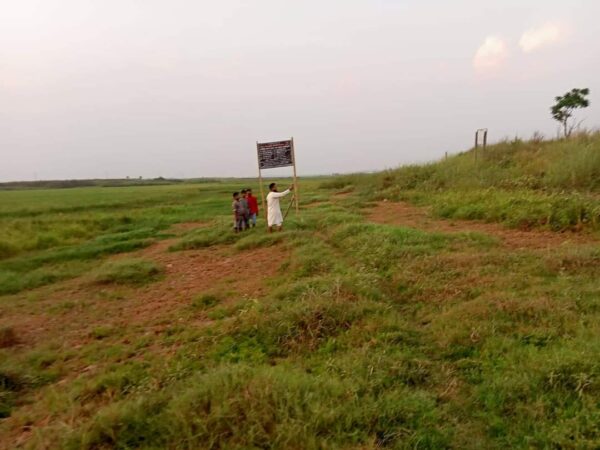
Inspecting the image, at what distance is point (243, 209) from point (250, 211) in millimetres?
438

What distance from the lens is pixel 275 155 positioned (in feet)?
36.2

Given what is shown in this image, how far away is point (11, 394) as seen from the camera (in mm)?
3570

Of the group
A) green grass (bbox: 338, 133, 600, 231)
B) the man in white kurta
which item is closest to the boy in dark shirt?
the man in white kurta

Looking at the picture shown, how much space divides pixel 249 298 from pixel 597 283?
3976 mm

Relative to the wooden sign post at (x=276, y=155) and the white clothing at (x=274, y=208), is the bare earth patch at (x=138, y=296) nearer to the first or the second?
the white clothing at (x=274, y=208)

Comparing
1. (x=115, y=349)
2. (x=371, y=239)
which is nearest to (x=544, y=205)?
(x=371, y=239)

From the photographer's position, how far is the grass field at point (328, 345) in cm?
246

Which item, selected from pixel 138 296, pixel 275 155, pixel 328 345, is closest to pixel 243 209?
pixel 275 155

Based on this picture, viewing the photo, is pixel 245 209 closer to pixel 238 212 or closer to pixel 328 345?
pixel 238 212

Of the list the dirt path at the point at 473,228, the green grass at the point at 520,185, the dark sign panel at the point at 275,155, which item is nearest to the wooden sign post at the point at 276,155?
the dark sign panel at the point at 275,155

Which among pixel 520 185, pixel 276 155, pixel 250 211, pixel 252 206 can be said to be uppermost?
pixel 276 155

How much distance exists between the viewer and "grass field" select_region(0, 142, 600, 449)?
2463 millimetres

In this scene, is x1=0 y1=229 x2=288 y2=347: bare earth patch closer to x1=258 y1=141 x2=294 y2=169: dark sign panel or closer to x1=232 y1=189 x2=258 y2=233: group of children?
x1=232 y1=189 x2=258 y2=233: group of children

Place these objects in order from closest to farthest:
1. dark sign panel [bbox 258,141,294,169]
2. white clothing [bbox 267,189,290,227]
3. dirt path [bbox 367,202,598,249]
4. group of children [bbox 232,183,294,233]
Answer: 1. dirt path [bbox 367,202,598,249]
2. white clothing [bbox 267,189,290,227]
3. group of children [bbox 232,183,294,233]
4. dark sign panel [bbox 258,141,294,169]
